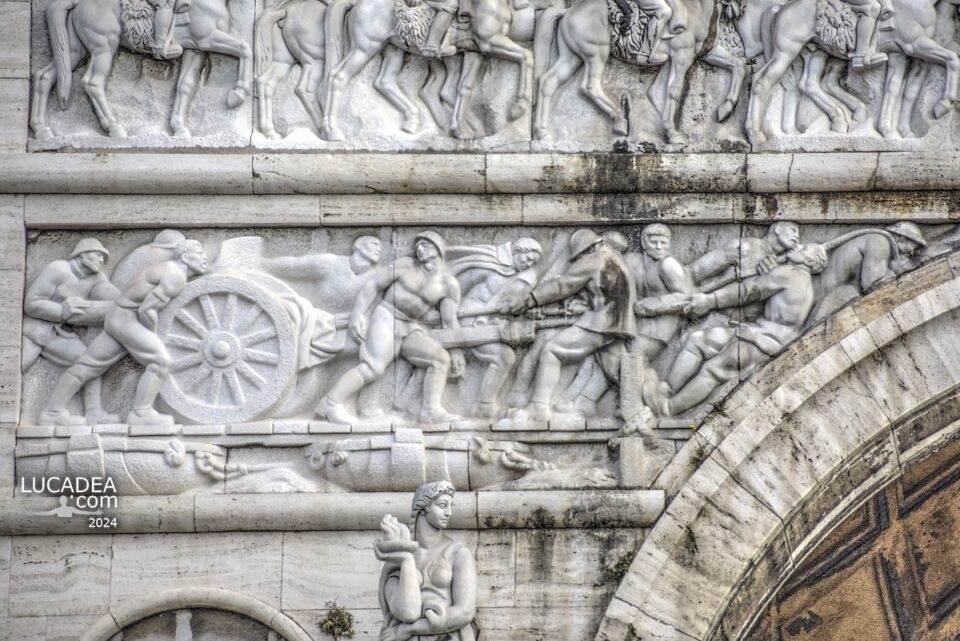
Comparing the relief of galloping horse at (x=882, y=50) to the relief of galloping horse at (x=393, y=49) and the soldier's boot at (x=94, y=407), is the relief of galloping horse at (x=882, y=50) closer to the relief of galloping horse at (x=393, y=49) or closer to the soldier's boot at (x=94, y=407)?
the relief of galloping horse at (x=393, y=49)

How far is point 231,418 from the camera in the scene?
11.8 m

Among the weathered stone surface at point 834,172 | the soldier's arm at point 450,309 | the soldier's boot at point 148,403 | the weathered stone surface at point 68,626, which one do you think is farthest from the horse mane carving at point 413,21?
the weathered stone surface at point 68,626

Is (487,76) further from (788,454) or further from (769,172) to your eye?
(788,454)

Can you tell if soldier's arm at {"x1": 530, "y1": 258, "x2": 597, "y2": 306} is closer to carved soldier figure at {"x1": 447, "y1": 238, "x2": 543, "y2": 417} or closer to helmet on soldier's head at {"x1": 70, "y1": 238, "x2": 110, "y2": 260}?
carved soldier figure at {"x1": 447, "y1": 238, "x2": 543, "y2": 417}

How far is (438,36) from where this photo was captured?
12.1m

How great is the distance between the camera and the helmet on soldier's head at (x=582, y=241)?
1200 centimetres

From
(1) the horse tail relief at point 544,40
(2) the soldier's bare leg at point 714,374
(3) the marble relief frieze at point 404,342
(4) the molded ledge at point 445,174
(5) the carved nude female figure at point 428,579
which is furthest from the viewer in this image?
(1) the horse tail relief at point 544,40

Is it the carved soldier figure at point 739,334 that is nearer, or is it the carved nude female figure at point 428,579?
the carved nude female figure at point 428,579

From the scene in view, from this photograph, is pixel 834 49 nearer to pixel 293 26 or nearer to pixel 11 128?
pixel 293 26

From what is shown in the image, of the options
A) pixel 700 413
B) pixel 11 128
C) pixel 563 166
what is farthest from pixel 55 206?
pixel 700 413

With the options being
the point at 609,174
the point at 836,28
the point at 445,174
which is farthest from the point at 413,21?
the point at 836,28

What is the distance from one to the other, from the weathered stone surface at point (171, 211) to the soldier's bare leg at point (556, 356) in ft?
4.19

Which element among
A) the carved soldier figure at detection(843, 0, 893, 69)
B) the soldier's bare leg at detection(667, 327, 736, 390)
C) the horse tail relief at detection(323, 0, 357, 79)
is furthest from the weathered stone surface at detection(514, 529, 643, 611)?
the carved soldier figure at detection(843, 0, 893, 69)

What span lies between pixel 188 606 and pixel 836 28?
4149 mm
